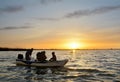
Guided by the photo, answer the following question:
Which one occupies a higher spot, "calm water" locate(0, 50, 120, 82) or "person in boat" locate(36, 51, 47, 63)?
"person in boat" locate(36, 51, 47, 63)

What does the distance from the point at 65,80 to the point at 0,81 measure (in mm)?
6555

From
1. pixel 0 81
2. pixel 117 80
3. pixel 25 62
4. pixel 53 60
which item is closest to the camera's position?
pixel 0 81

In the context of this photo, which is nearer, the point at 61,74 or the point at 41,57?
the point at 61,74

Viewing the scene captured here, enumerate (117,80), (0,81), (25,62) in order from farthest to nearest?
(25,62) → (117,80) → (0,81)

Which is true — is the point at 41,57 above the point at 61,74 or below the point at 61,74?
above

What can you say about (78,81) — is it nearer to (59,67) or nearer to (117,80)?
(117,80)

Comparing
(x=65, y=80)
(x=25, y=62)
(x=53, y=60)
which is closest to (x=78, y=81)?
(x=65, y=80)

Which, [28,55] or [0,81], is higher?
[28,55]

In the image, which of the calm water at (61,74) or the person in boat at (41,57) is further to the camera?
the person in boat at (41,57)

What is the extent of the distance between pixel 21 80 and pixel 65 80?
4.53m

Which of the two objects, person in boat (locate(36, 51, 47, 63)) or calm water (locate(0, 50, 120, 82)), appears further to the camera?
person in boat (locate(36, 51, 47, 63))

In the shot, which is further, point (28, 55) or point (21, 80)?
point (28, 55)

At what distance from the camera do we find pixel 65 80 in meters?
23.3

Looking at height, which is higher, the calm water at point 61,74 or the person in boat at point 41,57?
the person in boat at point 41,57
